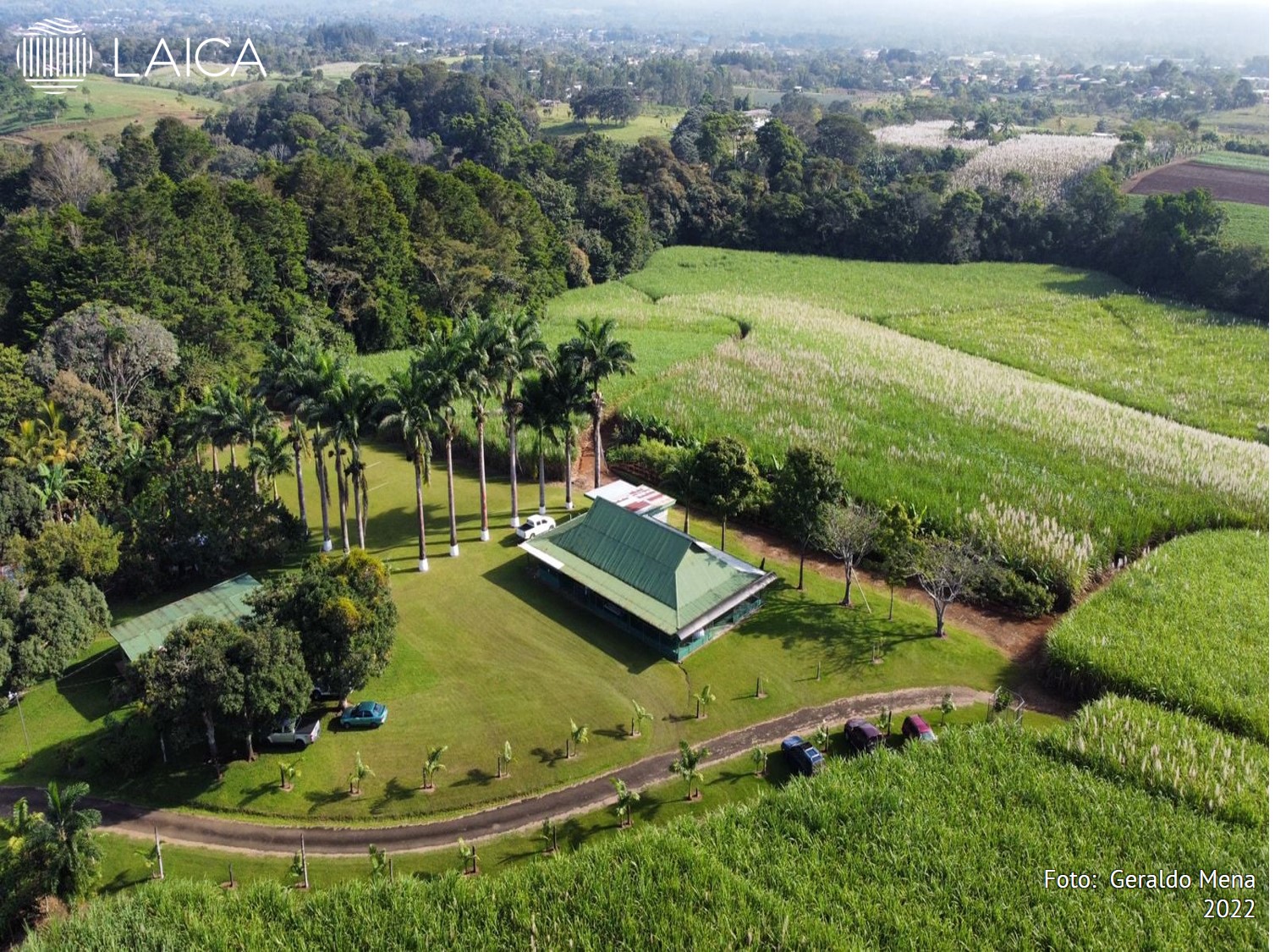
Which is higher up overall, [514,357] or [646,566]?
[514,357]

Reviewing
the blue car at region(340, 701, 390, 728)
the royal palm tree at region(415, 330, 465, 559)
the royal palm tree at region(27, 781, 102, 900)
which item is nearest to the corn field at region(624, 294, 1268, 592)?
the royal palm tree at region(415, 330, 465, 559)

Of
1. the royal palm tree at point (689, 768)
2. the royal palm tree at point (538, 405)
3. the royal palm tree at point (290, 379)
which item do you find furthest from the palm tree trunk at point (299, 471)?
the royal palm tree at point (689, 768)

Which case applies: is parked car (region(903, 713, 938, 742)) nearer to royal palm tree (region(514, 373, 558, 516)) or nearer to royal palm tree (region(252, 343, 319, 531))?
royal palm tree (region(514, 373, 558, 516))

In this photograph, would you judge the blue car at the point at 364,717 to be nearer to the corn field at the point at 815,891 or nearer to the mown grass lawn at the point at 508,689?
the mown grass lawn at the point at 508,689

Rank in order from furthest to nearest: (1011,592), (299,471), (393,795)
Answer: (299,471) < (1011,592) < (393,795)

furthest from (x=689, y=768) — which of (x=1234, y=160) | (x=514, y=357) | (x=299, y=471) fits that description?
(x=1234, y=160)

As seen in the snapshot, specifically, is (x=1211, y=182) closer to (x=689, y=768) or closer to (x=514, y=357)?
(x=514, y=357)

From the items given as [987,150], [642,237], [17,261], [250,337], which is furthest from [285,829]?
[987,150]
